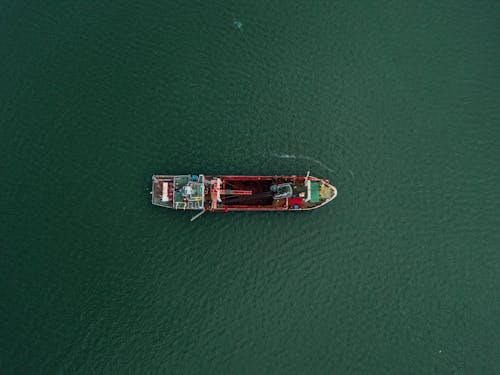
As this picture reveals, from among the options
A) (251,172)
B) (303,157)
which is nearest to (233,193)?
(251,172)

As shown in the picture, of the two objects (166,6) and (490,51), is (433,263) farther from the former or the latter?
(166,6)

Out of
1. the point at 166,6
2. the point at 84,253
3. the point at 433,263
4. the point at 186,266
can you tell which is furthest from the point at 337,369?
the point at 166,6

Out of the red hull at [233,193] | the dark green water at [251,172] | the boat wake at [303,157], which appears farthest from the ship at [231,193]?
the boat wake at [303,157]

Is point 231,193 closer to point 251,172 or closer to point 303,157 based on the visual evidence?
point 251,172

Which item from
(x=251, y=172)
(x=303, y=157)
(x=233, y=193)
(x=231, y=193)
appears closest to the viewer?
(x=231, y=193)

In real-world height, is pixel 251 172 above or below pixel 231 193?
above

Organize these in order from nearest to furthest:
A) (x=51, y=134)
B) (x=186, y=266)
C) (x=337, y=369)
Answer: (x=337, y=369), (x=186, y=266), (x=51, y=134)

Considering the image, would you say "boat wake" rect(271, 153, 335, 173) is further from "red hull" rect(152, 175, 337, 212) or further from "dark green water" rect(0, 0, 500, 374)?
"red hull" rect(152, 175, 337, 212)
